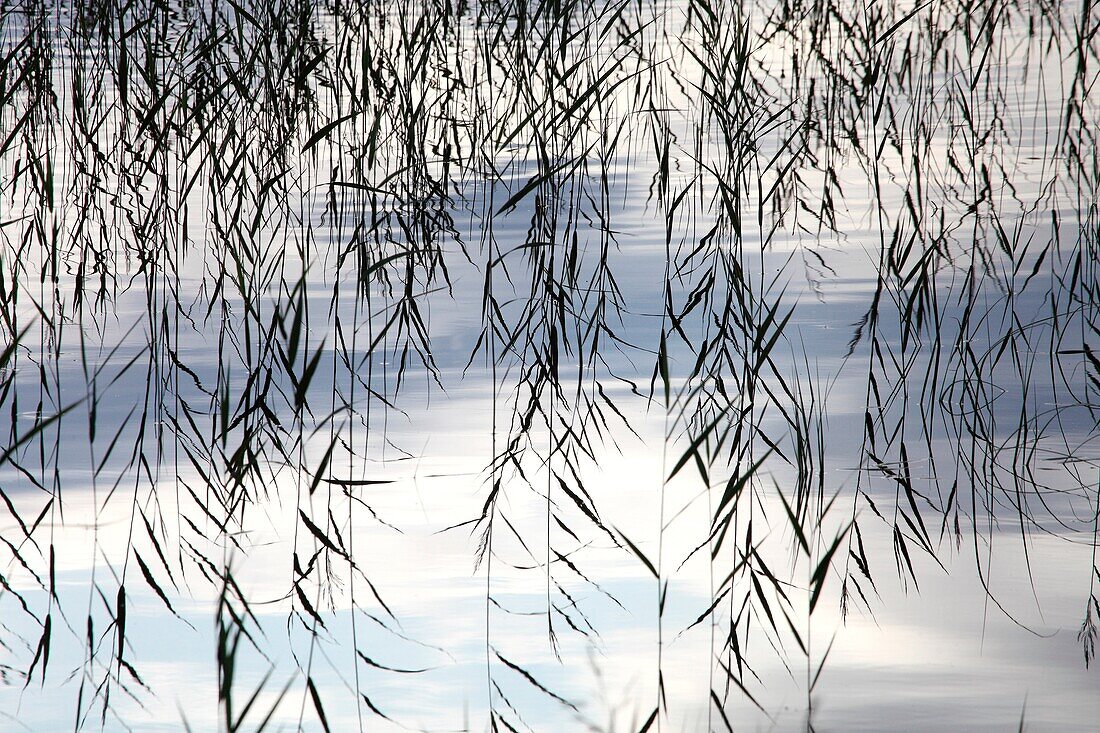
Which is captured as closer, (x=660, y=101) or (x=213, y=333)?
(x=213, y=333)

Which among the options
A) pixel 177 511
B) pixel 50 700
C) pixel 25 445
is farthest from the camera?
pixel 25 445

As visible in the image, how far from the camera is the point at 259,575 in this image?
57.8 inches

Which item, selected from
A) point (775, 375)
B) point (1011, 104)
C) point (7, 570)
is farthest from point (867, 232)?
point (7, 570)

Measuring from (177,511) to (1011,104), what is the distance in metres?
2.98

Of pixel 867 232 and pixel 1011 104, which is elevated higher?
pixel 1011 104

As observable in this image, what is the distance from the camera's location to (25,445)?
185 cm

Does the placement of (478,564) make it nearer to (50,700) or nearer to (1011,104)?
(50,700)

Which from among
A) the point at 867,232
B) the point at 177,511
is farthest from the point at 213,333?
the point at 867,232

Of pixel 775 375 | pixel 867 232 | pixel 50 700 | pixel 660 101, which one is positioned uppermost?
pixel 660 101

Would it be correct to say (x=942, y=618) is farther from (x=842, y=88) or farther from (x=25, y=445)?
(x=842, y=88)

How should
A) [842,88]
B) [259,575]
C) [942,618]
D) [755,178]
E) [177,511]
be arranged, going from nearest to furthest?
[942,618] → [259,575] → [177,511] → [755,178] → [842,88]

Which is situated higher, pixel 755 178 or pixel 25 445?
pixel 755 178

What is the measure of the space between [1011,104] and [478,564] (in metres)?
2.88

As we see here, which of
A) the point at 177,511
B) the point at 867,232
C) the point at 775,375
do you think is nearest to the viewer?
the point at 177,511
